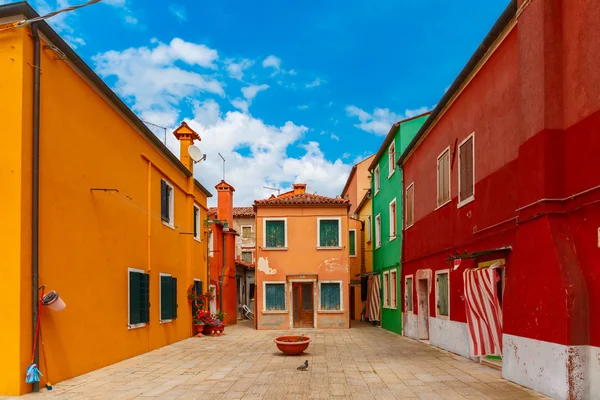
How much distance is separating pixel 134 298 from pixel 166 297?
271 centimetres

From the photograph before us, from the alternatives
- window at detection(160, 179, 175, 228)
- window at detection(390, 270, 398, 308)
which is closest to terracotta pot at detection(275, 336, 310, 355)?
window at detection(160, 179, 175, 228)

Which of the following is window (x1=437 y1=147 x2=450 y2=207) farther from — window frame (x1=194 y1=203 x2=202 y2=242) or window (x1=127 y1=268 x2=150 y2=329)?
window frame (x1=194 y1=203 x2=202 y2=242)

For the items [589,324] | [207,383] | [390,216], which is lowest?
[207,383]

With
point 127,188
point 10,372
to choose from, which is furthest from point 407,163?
point 10,372

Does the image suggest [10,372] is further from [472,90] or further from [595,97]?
[472,90]

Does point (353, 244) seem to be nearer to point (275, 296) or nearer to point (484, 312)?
point (275, 296)

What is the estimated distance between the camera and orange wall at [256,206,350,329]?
21.9 m

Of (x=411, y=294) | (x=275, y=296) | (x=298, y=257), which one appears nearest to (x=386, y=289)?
(x=298, y=257)

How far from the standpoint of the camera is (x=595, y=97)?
6.48 meters

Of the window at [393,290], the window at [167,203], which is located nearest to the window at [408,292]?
the window at [393,290]

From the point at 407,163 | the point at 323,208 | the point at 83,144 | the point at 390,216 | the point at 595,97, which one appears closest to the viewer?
the point at 595,97

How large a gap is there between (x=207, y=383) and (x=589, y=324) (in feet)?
18.6

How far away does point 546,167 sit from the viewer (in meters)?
7.25

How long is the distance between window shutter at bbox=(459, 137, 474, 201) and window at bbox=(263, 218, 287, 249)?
11.6 meters
